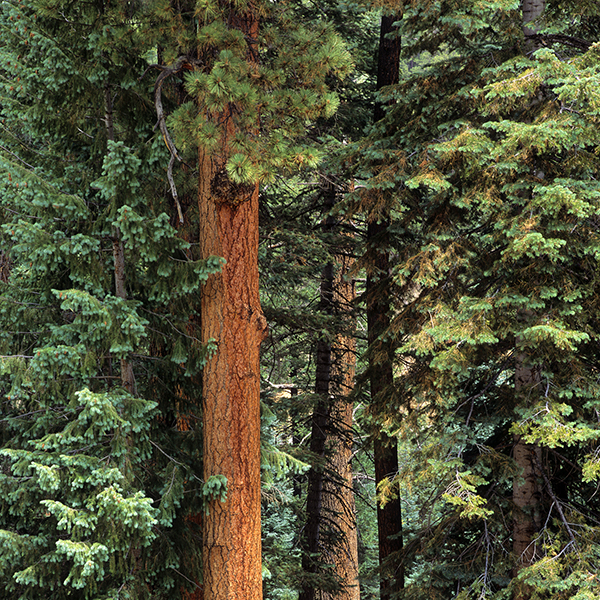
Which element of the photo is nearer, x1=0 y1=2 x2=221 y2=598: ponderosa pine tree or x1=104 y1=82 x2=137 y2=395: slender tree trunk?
x1=0 y1=2 x2=221 y2=598: ponderosa pine tree

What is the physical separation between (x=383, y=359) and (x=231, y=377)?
233 centimetres

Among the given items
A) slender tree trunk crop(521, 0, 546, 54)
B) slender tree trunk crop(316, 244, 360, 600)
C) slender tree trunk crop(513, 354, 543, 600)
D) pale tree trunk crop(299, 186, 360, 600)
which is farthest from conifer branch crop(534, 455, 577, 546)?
slender tree trunk crop(521, 0, 546, 54)

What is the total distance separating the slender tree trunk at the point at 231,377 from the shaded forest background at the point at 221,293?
0.02 m

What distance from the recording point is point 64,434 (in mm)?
4961

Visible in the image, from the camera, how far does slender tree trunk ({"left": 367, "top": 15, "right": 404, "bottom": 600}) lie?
24.3 feet

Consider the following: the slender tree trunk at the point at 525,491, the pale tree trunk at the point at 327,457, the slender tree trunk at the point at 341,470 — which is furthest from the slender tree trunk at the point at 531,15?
the slender tree trunk at the point at 341,470

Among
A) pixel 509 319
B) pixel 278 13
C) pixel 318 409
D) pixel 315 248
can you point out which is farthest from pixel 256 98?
pixel 318 409

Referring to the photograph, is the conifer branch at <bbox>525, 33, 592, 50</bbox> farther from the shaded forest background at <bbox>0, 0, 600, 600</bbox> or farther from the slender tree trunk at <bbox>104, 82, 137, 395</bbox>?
the slender tree trunk at <bbox>104, 82, 137, 395</bbox>

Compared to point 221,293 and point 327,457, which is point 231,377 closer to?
point 221,293

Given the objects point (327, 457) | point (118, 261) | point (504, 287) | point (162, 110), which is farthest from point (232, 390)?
point (327, 457)

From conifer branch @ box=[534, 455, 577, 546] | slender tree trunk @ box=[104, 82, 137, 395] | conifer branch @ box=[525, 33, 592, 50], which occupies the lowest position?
conifer branch @ box=[534, 455, 577, 546]

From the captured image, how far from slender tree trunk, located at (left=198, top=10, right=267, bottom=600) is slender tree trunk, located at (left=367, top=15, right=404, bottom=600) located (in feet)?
6.62

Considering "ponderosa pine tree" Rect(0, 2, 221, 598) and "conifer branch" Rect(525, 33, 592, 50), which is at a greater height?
"conifer branch" Rect(525, 33, 592, 50)

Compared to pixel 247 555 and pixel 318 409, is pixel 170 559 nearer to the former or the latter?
pixel 247 555
